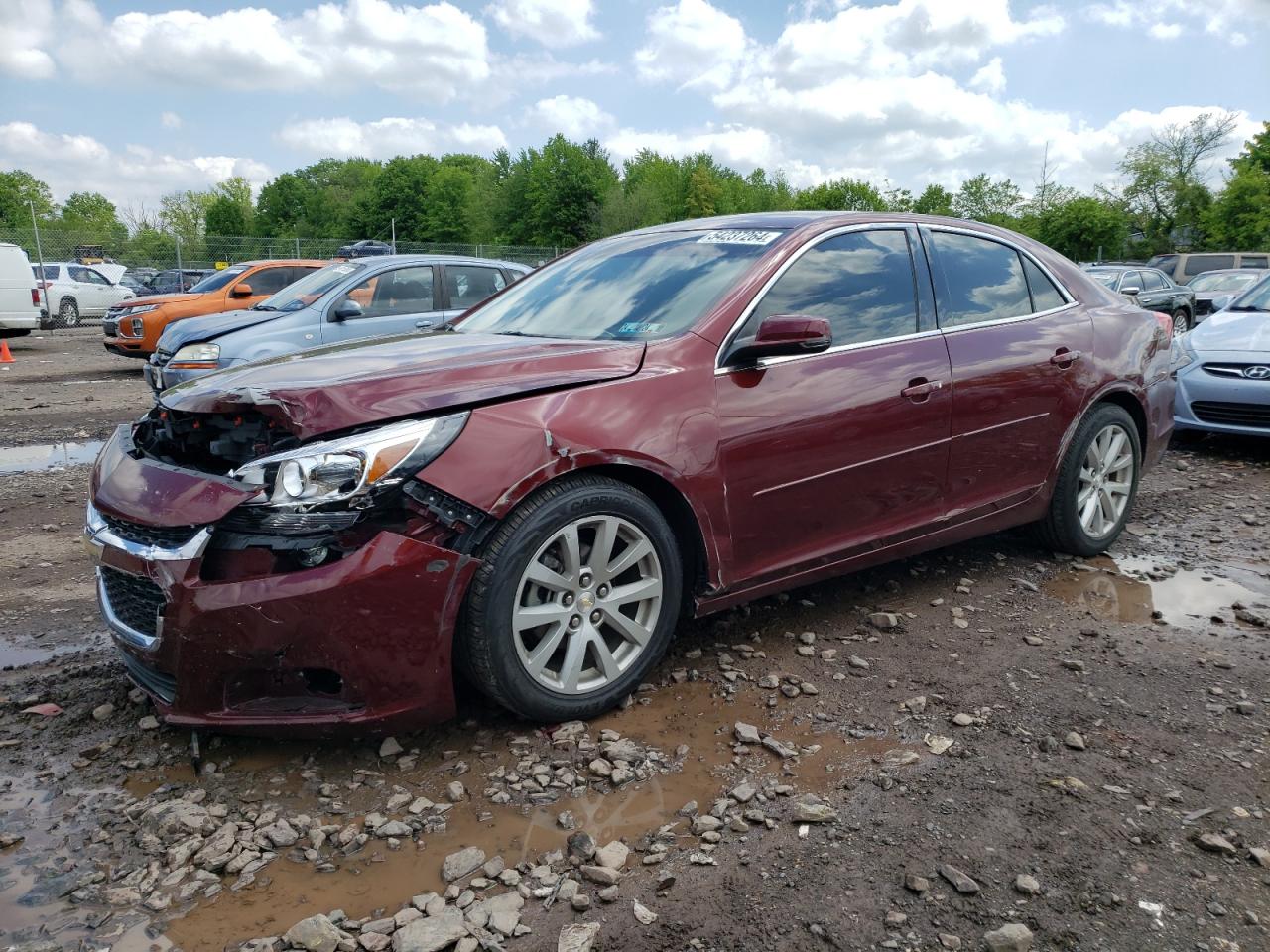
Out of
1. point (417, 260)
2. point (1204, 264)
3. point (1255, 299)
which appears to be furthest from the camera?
point (1204, 264)

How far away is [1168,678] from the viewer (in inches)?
142

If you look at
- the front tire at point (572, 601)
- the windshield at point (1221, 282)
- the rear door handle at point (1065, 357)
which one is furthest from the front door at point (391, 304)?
the windshield at point (1221, 282)

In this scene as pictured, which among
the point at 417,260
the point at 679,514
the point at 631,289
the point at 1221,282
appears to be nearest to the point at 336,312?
the point at 417,260

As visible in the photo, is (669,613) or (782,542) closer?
(669,613)

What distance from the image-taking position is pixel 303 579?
274 centimetres

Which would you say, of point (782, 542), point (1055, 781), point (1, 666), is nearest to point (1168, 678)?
point (1055, 781)

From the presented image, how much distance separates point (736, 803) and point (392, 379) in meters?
1.61

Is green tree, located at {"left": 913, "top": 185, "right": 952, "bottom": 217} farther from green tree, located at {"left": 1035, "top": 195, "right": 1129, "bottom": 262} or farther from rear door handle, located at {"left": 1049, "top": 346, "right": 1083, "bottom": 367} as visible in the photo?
rear door handle, located at {"left": 1049, "top": 346, "right": 1083, "bottom": 367}

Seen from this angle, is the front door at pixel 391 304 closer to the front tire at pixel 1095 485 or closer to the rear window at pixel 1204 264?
the front tire at pixel 1095 485

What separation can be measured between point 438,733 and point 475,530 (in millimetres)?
760

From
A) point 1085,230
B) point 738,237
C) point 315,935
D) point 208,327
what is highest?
point 1085,230

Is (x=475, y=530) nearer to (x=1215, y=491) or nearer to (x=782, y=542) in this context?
(x=782, y=542)

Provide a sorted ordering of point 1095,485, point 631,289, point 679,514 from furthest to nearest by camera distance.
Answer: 1. point 1095,485
2. point 631,289
3. point 679,514

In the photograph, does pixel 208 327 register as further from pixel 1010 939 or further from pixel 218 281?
pixel 1010 939
